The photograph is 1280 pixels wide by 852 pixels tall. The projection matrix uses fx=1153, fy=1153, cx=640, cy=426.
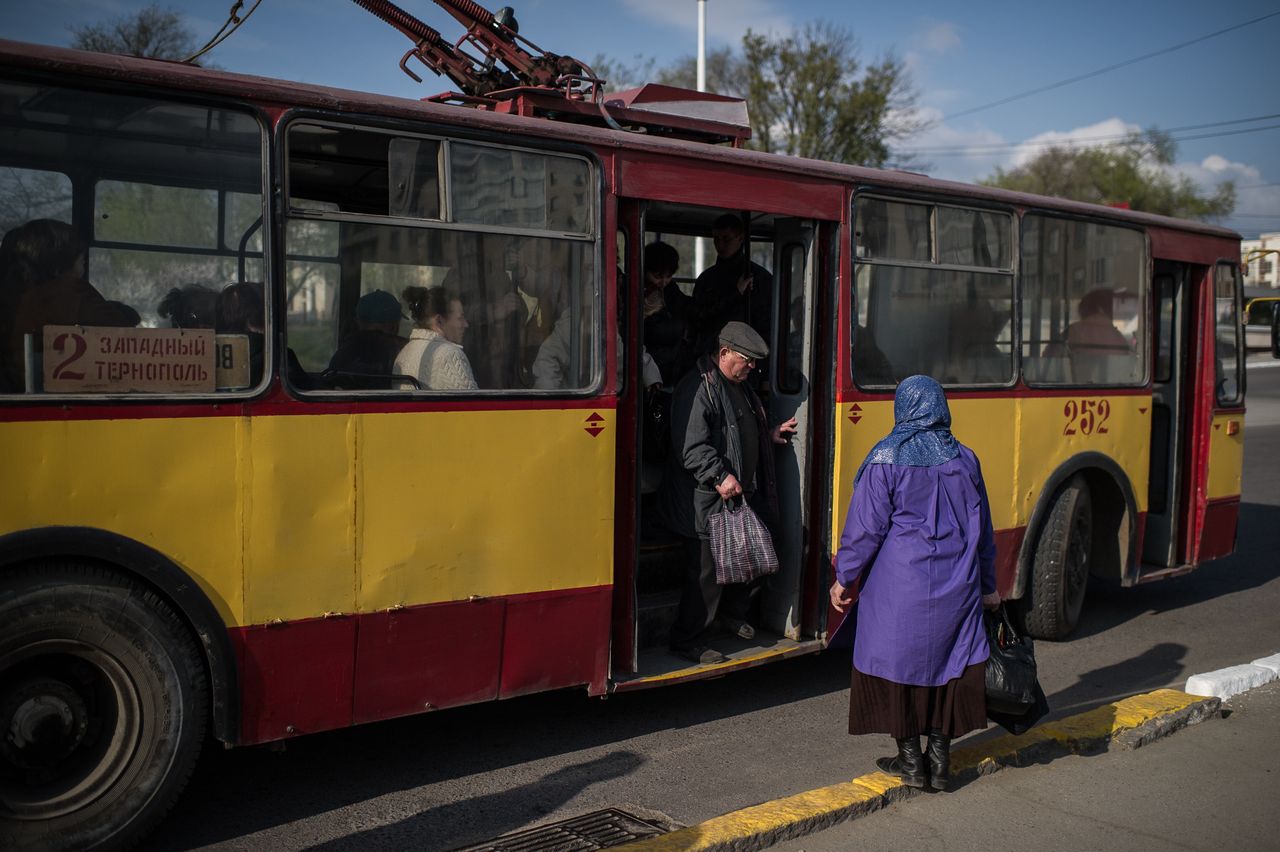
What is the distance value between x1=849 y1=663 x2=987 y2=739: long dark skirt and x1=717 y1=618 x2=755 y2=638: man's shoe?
130 cm

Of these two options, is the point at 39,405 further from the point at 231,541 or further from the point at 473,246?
the point at 473,246

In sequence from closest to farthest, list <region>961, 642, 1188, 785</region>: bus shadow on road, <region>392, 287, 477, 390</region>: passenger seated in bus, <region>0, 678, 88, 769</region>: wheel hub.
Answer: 1. <region>0, 678, 88, 769</region>: wheel hub
2. <region>392, 287, 477, 390</region>: passenger seated in bus
3. <region>961, 642, 1188, 785</region>: bus shadow on road

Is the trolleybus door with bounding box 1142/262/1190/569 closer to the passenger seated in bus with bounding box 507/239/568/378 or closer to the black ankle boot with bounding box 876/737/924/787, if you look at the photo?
the black ankle boot with bounding box 876/737/924/787

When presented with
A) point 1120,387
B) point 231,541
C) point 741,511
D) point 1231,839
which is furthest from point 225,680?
point 1120,387

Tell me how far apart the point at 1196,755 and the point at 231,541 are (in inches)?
171

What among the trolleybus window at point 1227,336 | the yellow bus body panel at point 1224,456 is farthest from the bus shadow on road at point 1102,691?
the trolleybus window at point 1227,336

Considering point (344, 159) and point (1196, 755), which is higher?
point (344, 159)

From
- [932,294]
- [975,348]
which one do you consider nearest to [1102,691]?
[975,348]

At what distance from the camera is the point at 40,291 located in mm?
3758

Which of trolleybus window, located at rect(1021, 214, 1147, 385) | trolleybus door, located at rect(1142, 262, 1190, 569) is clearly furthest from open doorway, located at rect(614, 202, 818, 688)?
trolleybus door, located at rect(1142, 262, 1190, 569)

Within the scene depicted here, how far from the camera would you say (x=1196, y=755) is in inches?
210

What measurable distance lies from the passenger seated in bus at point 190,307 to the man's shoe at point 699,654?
109 inches

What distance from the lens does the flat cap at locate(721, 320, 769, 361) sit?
18.4 ft

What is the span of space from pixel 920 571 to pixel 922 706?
0.57 meters
